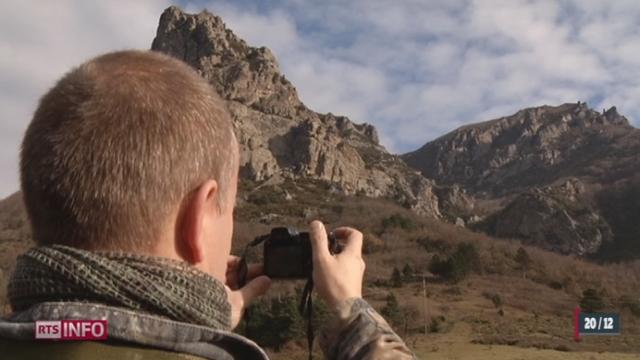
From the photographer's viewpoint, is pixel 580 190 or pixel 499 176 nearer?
pixel 580 190

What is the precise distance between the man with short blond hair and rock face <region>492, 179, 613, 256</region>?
112m

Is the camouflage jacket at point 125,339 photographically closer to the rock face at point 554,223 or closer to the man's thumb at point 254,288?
the man's thumb at point 254,288

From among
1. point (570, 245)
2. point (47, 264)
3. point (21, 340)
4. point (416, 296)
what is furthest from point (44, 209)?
point (570, 245)

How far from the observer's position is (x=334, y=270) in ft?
6.37

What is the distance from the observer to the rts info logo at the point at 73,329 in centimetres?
127

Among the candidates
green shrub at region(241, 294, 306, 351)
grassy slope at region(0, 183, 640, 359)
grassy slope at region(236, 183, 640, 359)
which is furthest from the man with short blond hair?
green shrub at region(241, 294, 306, 351)

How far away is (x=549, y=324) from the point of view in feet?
150

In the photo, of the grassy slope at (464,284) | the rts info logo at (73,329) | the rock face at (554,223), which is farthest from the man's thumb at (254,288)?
the rock face at (554,223)

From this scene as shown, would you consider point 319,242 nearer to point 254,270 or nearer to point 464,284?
point 254,270

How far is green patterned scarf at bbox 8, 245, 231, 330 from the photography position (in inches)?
52.9

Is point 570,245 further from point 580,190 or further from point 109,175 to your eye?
point 109,175

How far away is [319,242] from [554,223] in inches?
4514

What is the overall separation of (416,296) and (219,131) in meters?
50.4

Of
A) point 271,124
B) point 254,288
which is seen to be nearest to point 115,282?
point 254,288
